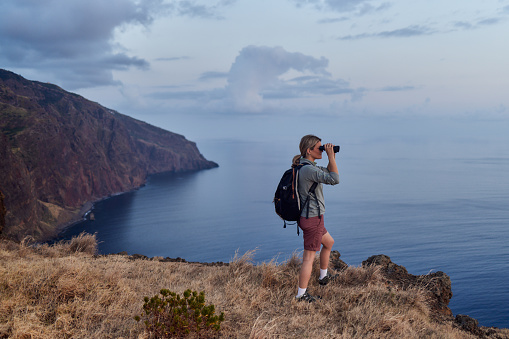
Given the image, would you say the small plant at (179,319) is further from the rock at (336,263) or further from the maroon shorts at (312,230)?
the rock at (336,263)

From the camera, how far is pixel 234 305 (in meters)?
5.64

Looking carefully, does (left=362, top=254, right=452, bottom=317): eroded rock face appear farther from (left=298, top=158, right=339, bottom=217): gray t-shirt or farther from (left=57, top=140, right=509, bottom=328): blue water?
(left=57, top=140, right=509, bottom=328): blue water

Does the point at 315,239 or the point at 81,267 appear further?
the point at 81,267

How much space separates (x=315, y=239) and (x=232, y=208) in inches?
3667

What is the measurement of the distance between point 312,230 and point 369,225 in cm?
6907

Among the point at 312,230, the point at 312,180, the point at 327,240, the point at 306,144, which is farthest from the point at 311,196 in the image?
the point at 327,240

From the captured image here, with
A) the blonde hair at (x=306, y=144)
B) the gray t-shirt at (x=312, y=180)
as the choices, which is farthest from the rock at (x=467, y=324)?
the blonde hair at (x=306, y=144)

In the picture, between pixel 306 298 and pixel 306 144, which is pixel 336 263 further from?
pixel 306 144

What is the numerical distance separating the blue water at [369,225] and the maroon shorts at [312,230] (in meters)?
13.5

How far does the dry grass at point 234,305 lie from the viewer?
15.5 ft

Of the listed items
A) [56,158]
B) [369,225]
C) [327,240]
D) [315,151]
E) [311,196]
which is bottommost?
[369,225]

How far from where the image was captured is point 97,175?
136 m

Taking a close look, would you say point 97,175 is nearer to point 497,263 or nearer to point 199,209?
point 199,209

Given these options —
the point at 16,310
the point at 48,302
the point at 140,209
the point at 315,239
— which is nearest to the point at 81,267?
the point at 48,302
